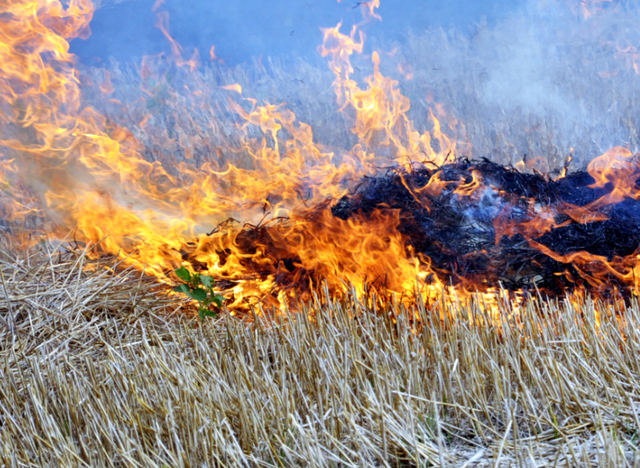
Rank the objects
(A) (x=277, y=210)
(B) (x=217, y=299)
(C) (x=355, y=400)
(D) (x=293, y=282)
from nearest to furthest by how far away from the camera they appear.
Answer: (C) (x=355, y=400)
(B) (x=217, y=299)
(D) (x=293, y=282)
(A) (x=277, y=210)

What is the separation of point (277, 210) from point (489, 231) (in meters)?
1.62

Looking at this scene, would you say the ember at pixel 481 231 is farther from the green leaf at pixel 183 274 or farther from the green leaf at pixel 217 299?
the green leaf at pixel 183 274

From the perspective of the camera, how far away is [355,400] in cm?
187

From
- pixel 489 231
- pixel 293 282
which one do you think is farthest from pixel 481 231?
pixel 293 282

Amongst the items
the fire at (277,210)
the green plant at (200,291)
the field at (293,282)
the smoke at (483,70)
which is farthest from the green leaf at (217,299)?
the smoke at (483,70)

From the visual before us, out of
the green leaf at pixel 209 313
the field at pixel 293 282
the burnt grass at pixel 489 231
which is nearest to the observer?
the field at pixel 293 282

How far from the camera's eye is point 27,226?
5.12 meters

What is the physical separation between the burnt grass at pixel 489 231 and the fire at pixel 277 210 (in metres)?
0.01

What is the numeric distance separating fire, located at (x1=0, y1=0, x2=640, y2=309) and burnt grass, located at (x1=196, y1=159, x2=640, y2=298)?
1 centimetres

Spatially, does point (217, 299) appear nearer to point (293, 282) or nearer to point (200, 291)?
point (200, 291)

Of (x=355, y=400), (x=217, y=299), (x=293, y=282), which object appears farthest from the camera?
(x=293, y=282)

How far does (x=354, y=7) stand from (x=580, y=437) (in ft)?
21.0

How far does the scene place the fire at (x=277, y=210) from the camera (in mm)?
3359

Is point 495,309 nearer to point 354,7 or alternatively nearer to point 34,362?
point 34,362
